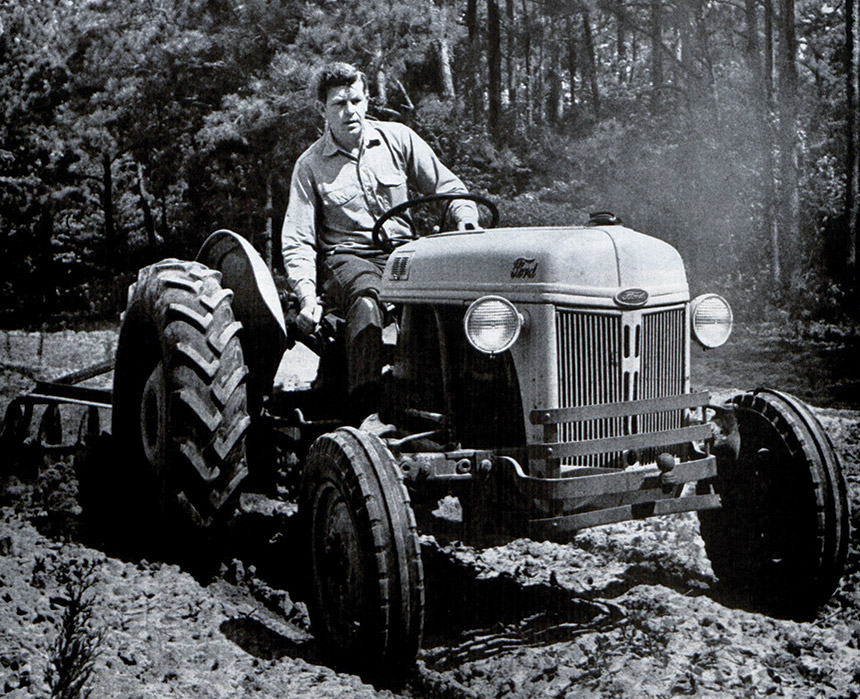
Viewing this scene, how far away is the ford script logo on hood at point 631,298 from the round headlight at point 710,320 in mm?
329

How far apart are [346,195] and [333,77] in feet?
1.76

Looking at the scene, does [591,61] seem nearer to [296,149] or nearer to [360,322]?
[296,149]

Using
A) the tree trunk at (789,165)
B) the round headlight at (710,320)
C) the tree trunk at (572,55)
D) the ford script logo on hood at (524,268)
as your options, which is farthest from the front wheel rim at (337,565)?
the tree trunk at (572,55)

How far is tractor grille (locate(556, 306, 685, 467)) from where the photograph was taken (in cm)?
354

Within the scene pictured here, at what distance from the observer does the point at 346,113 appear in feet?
15.7

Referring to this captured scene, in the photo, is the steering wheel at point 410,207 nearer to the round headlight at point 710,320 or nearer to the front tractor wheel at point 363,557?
the round headlight at point 710,320

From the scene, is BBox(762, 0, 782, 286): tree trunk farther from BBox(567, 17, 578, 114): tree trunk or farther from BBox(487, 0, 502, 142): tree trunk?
BBox(567, 17, 578, 114): tree trunk

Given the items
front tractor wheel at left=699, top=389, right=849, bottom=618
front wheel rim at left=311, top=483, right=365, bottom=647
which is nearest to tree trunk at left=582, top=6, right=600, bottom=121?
front tractor wheel at left=699, top=389, right=849, bottom=618

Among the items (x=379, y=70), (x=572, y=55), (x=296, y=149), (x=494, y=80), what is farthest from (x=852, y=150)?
(x=572, y=55)

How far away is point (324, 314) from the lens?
4.68 metres

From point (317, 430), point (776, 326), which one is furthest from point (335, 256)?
point (776, 326)

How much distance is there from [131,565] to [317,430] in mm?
1032

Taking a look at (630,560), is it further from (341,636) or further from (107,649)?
(107,649)

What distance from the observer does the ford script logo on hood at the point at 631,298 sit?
3541 mm
